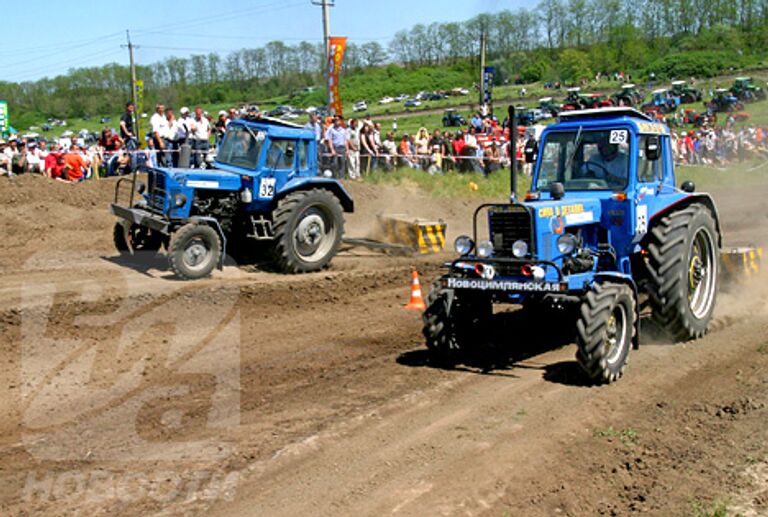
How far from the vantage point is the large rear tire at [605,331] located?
741 centimetres

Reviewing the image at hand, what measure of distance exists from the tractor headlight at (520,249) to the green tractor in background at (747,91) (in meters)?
44.2

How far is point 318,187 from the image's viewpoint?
13977mm

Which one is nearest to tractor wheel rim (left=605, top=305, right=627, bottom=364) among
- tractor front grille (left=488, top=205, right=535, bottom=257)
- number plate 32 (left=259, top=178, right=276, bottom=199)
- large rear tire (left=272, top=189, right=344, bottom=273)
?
tractor front grille (left=488, top=205, right=535, bottom=257)

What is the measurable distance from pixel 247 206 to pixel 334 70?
13218 mm

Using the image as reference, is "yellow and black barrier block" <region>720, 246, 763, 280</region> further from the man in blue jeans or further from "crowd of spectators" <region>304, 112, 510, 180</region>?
the man in blue jeans

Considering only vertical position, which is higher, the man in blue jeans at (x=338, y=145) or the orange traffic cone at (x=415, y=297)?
the man in blue jeans at (x=338, y=145)

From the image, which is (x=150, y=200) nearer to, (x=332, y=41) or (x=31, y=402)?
(x=31, y=402)

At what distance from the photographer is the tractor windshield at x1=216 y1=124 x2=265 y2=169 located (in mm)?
13398

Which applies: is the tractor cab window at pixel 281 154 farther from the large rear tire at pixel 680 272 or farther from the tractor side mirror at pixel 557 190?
the large rear tire at pixel 680 272

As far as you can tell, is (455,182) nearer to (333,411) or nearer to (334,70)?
(334,70)

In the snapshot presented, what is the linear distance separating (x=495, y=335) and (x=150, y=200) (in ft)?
21.1

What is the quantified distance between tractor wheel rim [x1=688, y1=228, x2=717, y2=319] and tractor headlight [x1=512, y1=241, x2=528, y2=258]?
8.18 ft

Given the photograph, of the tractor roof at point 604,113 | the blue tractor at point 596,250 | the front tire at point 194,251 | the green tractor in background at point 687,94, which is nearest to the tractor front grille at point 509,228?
the blue tractor at point 596,250

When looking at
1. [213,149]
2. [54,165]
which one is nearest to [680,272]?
[213,149]
